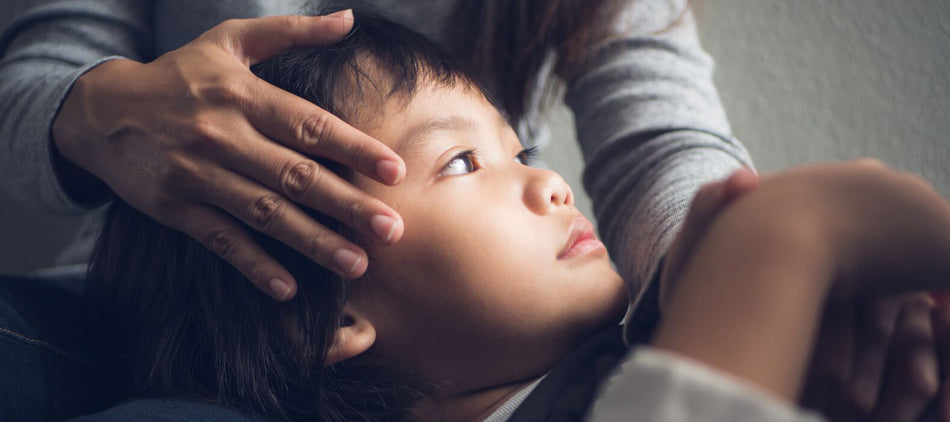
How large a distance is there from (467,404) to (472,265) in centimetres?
13

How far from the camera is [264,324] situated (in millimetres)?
504

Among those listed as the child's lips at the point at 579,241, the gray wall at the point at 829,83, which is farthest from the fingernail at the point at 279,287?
the gray wall at the point at 829,83

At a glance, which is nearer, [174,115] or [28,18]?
[174,115]

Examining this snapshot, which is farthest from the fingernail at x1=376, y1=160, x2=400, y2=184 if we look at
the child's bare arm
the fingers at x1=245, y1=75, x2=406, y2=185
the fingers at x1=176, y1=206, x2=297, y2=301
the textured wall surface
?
the textured wall surface

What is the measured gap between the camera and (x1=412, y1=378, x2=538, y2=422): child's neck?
52cm

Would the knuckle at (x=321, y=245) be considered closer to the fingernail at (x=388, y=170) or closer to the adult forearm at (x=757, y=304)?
the fingernail at (x=388, y=170)

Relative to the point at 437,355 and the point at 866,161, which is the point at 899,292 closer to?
the point at 866,161

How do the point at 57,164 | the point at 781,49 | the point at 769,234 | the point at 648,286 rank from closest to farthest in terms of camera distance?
the point at 769,234, the point at 648,286, the point at 57,164, the point at 781,49

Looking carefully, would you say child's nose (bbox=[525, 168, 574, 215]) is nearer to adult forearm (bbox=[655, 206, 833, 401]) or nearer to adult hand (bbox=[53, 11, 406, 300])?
adult hand (bbox=[53, 11, 406, 300])

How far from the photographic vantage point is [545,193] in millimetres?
505

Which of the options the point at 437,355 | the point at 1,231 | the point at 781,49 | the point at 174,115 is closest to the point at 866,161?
the point at 437,355

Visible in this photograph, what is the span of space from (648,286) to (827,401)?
4.6 inches

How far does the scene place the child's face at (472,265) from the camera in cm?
48

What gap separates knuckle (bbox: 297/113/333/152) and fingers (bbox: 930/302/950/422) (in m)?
0.39
